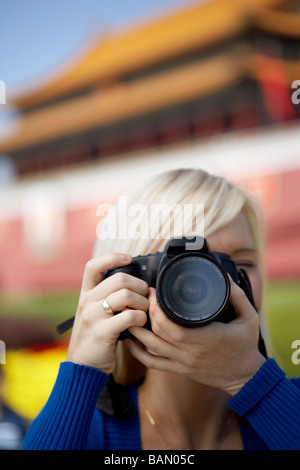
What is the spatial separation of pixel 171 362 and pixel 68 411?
0.31 feet

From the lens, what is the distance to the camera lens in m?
0.37

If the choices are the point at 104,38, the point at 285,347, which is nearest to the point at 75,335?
the point at 285,347

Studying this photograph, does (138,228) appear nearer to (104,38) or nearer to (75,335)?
(75,335)

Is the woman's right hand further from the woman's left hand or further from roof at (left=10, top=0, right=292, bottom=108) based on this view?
roof at (left=10, top=0, right=292, bottom=108)

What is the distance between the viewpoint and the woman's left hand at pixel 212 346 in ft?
1.22

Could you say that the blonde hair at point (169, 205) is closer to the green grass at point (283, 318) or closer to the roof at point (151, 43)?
the green grass at point (283, 318)

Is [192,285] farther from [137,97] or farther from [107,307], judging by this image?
[137,97]

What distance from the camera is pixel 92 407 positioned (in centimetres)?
41

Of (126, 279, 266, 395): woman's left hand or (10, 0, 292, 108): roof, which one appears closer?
(126, 279, 266, 395): woman's left hand

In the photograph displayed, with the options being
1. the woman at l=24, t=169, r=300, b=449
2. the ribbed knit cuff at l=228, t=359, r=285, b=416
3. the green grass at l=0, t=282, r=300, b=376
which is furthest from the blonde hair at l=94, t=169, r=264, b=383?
the green grass at l=0, t=282, r=300, b=376

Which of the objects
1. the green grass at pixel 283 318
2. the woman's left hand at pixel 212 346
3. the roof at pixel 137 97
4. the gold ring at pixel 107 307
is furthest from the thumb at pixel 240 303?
the roof at pixel 137 97

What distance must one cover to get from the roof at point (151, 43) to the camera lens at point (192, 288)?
4.18 m

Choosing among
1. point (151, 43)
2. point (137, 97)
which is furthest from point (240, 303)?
point (151, 43)

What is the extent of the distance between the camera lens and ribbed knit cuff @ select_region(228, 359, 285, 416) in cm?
7
